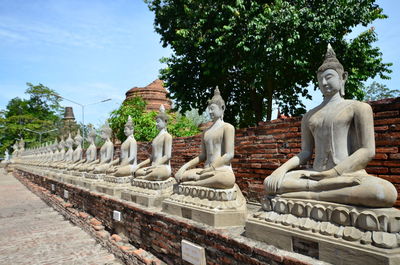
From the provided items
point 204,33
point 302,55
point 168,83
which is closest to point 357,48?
point 302,55

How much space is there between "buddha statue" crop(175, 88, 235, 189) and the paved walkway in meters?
2.18

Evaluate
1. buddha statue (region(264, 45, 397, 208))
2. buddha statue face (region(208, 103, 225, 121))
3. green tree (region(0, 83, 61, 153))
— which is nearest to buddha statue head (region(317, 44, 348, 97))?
buddha statue (region(264, 45, 397, 208))

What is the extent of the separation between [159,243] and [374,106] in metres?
3.58

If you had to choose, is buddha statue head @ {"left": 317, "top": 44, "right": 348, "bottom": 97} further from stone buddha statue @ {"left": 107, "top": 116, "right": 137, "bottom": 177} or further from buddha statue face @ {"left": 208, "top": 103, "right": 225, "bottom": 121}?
stone buddha statue @ {"left": 107, "top": 116, "right": 137, "bottom": 177}

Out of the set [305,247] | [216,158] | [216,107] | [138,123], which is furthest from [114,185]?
[138,123]

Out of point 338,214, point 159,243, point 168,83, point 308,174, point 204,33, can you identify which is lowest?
point 159,243

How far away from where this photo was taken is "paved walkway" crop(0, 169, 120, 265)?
16.7 feet

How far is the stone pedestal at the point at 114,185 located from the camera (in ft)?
21.0

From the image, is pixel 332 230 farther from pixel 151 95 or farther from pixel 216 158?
pixel 151 95

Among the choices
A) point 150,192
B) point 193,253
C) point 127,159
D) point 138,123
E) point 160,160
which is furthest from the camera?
point 138,123

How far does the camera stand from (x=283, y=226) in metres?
2.70

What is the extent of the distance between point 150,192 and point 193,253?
1.88 metres

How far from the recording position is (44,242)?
606 centimetres

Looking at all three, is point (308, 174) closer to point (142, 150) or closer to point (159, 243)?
point (159, 243)
